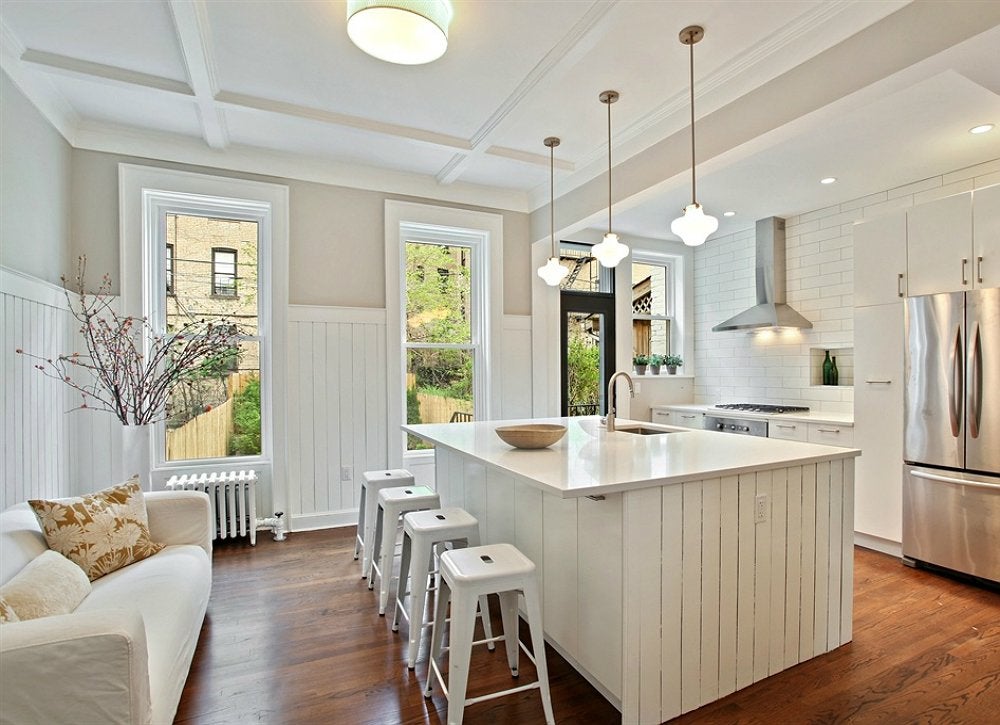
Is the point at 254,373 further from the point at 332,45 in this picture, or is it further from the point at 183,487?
the point at 332,45

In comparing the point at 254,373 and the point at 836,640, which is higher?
the point at 254,373

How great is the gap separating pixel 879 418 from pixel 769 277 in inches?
69.6

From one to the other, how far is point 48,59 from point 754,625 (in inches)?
168

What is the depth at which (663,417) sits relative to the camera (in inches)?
214

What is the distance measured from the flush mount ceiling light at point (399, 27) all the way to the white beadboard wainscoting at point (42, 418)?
2.13 m

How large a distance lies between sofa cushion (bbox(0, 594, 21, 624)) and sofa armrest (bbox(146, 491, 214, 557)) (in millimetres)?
1105

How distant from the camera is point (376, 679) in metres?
2.07

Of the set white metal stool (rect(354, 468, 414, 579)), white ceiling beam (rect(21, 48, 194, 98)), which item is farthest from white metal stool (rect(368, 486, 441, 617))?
white ceiling beam (rect(21, 48, 194, 98))

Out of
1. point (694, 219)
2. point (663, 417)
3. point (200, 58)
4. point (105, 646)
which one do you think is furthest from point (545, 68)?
point (663, 417)

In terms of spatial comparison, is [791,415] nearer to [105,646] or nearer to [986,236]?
[986,236]

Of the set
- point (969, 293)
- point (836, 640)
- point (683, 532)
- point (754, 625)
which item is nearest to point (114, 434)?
point (683, 532)

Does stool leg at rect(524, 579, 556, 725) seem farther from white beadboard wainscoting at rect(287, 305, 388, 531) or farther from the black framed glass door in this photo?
the black framed glass door

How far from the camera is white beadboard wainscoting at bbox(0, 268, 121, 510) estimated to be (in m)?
2.59

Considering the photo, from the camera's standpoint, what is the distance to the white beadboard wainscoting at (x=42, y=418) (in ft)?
8.48
